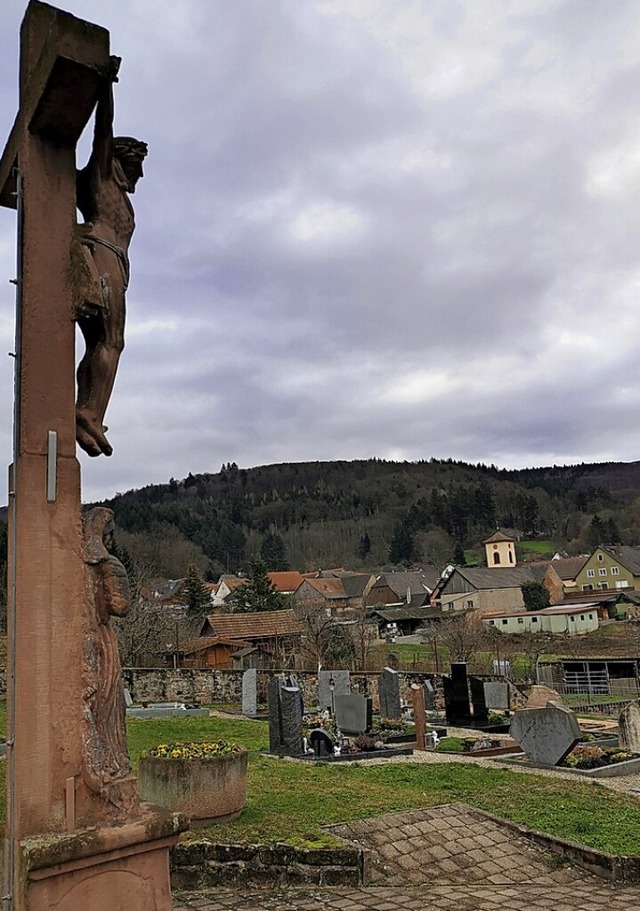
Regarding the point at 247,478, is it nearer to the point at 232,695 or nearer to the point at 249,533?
the point at 249,533

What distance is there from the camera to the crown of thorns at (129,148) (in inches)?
178

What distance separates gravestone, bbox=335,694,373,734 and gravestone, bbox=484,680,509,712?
575 cm

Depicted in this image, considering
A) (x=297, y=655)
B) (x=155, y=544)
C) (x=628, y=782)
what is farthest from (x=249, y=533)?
(x=628, y=782)

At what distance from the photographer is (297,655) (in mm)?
32938

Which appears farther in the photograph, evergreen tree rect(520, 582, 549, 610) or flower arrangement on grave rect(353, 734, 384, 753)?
evergreen tree rect(520, 582, 549, 610)

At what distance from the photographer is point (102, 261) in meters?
4.31

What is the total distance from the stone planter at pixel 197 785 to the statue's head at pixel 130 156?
223 inches

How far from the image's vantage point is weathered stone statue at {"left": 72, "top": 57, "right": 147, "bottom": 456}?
418 centimetres

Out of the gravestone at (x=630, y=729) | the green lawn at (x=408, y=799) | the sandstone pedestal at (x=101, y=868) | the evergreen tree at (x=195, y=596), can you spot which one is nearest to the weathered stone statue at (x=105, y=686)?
the sandstone pedestal at (x=101, y=868)

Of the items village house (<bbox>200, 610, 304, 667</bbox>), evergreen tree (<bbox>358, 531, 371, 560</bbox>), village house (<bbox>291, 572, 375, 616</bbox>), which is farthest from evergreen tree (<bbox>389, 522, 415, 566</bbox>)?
village house (<bbox>200, 610, 304, 667</bbox>)

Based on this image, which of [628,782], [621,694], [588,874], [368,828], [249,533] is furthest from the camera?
[249,533]

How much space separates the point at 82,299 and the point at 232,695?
2376 centimetres

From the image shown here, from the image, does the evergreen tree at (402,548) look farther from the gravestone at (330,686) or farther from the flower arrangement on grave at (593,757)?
the flower arrangement on grave at (593,757)

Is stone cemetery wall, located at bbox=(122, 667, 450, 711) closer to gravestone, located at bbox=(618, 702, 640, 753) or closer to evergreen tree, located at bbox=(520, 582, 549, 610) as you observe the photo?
gravestone, located at bbox=(618, 702, 640, 753)
